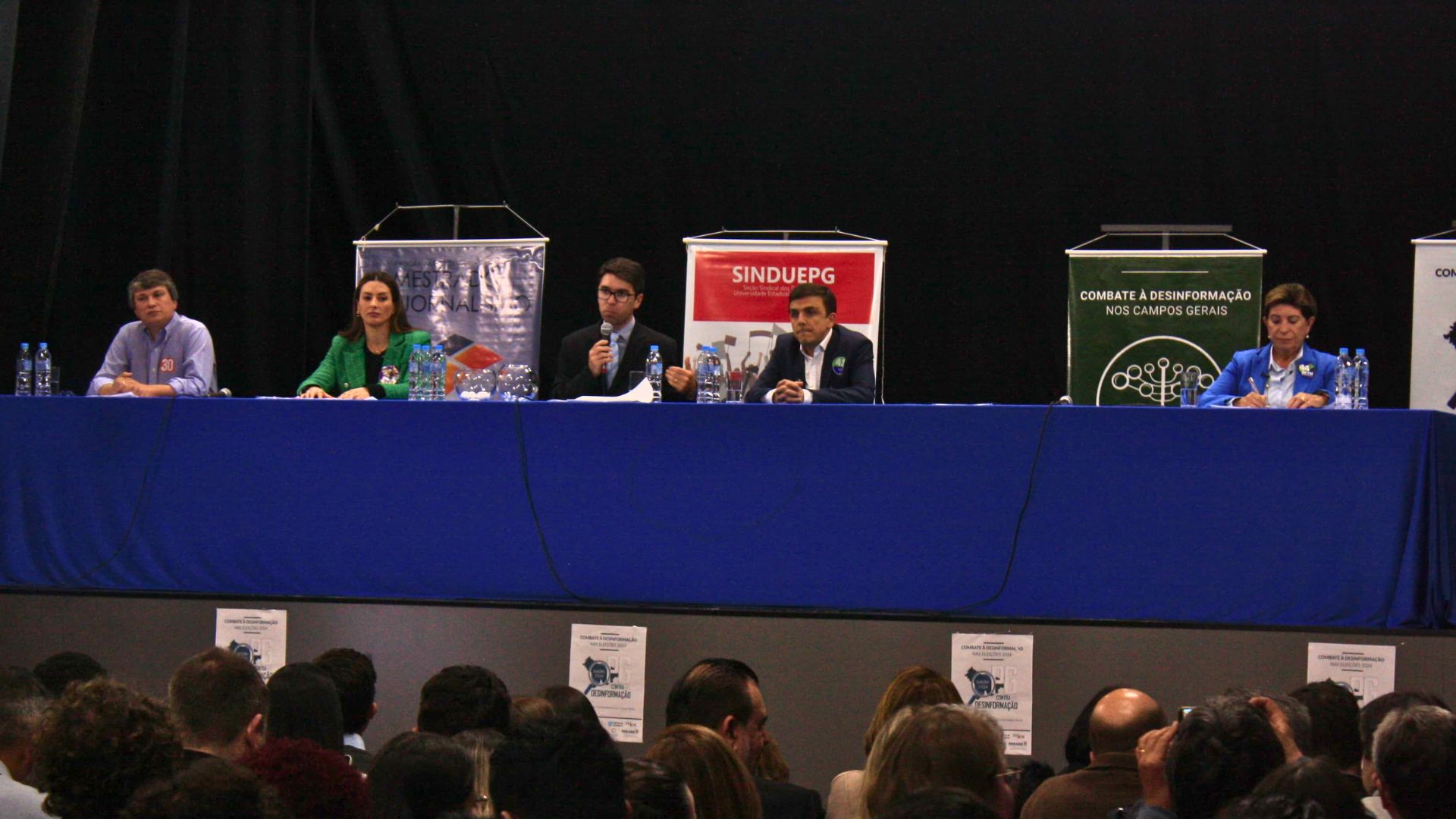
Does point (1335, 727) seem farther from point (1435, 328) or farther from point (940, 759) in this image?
point (1435, 328)

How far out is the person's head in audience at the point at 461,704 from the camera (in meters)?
2.73

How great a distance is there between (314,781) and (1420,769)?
55.7 inches

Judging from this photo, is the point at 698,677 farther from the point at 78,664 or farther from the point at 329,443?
the point at 329,443

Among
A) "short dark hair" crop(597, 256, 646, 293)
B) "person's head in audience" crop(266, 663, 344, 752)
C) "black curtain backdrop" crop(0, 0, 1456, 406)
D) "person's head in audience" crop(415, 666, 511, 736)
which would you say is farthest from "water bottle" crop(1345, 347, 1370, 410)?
"person's head in audience" crop(266, 663, 344, 752)

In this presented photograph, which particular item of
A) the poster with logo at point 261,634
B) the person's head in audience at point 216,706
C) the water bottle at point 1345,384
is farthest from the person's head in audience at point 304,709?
the water bottle at point 1345,384

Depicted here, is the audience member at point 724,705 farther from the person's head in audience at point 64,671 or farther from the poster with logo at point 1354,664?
the poster with logo at point 1354,664

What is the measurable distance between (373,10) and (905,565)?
4308 mm

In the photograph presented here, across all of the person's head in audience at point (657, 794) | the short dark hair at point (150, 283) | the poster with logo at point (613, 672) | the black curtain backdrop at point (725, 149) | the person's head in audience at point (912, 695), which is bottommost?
the poster with logo at point (613, 672)

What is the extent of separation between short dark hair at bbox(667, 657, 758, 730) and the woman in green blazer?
8.57 ft

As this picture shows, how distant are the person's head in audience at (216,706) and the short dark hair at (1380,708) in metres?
1.87

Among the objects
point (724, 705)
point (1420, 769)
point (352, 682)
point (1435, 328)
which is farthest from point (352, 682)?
point (1435, 328)

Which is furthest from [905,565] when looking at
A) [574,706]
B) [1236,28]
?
[1236,28]

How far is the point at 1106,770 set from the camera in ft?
8.29

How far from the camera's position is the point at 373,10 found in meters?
6.98
